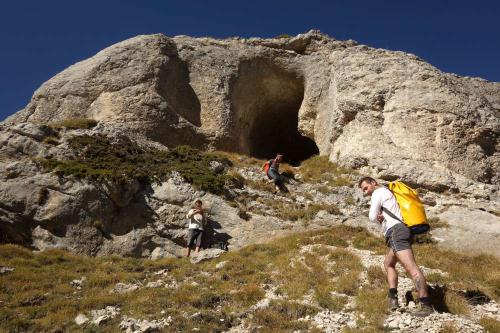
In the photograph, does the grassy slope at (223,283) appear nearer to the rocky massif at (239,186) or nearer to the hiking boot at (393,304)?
the rocky massif at (239,186)

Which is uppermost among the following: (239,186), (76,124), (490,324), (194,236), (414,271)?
(76,124)

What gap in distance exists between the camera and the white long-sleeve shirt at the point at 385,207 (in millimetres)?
9438

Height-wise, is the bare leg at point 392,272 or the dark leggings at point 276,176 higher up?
the dark leggings at point 276,176

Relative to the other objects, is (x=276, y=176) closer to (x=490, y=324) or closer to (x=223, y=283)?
(x=223, y=283)

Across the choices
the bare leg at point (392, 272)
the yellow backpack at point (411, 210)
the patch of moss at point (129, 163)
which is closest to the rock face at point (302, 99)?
the patch of moss at point (129, 163)

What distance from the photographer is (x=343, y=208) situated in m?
18.9

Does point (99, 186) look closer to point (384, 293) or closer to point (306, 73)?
point (384, 293)

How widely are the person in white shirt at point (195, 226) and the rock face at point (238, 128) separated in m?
0.71

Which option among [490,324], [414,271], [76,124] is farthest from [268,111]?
[490,324]

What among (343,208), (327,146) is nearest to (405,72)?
(327,146)

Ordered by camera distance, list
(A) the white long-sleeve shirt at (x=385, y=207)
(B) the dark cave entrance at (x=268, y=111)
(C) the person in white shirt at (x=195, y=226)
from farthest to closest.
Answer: (B) the dark cave entrance at (x=268, y=111) → (C) the person in white shirt at (x=195, y=226) → (A) the white long-sleeve shirt at (x=385, y=207)

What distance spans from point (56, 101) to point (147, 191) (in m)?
9.90

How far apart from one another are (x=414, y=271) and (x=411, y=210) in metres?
1.23

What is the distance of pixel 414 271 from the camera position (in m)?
8.81
